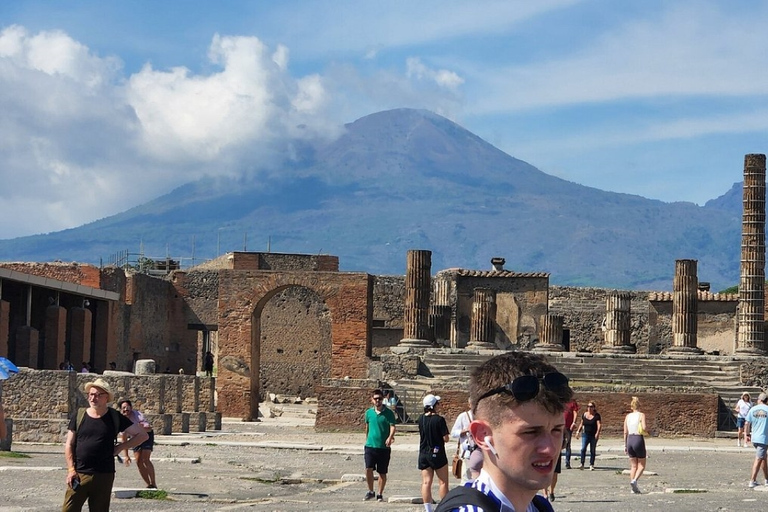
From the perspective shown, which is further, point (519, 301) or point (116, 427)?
point (519, 301)

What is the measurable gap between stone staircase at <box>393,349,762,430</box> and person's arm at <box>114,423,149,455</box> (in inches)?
794

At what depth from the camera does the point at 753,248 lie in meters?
42.9

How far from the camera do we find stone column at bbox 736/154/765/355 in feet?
138

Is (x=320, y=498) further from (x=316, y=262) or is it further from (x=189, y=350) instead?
(x=316, y=262)

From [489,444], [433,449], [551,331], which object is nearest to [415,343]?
[551,331]

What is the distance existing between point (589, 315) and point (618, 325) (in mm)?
13006

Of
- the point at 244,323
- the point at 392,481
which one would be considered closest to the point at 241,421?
the point at 244,323

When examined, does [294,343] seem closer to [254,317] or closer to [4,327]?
[254,317]

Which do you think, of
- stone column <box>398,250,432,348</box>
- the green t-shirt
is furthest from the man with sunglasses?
stone column <box>398,250,432,348</box>

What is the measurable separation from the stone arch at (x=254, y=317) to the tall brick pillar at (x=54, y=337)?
4104 millimetres

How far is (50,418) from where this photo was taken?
25.7 meters

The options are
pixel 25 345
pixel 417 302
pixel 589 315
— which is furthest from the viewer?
pixel 589 315

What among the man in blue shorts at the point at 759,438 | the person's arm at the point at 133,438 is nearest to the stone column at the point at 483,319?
the man in blue shorts at the point at 759,438

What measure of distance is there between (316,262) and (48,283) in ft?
70.3
